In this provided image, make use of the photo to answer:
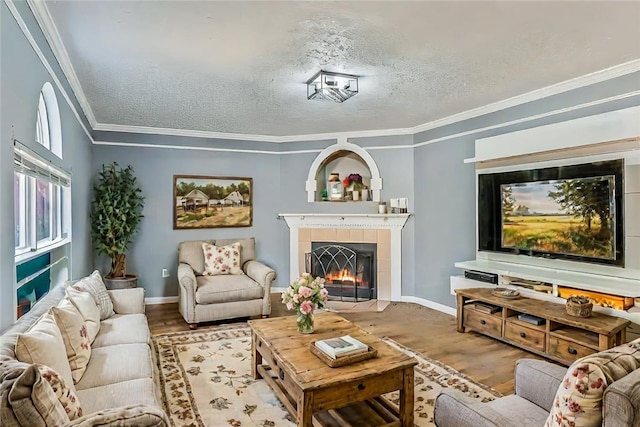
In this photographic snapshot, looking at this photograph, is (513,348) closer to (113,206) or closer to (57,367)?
(57,367)

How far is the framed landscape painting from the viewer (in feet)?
18.0

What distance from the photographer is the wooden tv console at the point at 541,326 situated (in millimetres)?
2963

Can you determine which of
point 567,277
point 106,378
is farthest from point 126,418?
point 567,277

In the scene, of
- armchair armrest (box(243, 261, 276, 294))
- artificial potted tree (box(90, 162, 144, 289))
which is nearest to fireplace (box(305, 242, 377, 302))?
armchair armrest (box(243, 261, 276, 294))

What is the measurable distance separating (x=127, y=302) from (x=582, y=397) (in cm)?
329

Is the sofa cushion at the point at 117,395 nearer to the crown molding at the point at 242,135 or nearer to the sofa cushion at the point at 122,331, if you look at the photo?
the sofa cushion at the point at 122,331

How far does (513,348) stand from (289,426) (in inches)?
92.2

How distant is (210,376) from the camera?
118 inches

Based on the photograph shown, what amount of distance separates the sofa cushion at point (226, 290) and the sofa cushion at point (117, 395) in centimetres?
218

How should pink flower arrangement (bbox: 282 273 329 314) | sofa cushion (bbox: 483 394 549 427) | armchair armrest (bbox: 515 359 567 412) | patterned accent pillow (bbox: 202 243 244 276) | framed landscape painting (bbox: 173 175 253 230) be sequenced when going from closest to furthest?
sofa cushion (bbox: 483 394 549 427) → armchair armrest (bbox: 515 359 567 412) → pink flower arrangement (bbox: 282 273 329 314) → patterned accent pillow (bbox: 202 243 244 276) → framed landscape painting (bbox: 173 175 253 230)

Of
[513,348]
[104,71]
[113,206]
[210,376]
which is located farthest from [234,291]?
[513,348]

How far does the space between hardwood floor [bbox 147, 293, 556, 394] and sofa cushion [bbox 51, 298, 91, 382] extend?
1943 millimetres

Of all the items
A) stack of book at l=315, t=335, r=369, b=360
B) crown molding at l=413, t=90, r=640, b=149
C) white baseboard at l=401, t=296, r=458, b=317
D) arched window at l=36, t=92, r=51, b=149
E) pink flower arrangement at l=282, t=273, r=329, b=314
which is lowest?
white baseboard at l=401, t=296, r=458, b=317

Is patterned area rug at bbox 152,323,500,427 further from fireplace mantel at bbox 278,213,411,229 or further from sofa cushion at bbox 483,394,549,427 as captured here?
fireplace mantel at bbox 278,213,411,229
